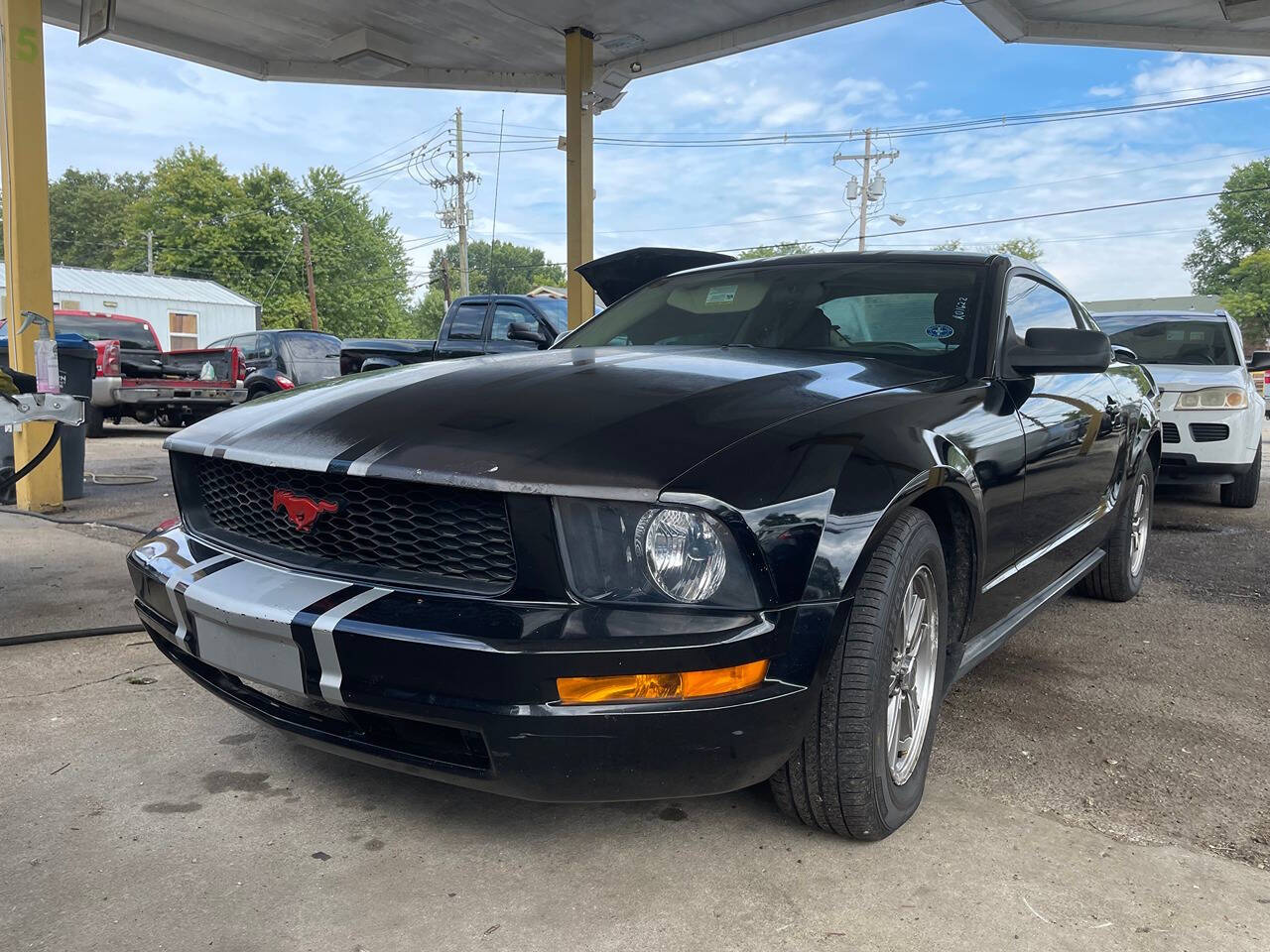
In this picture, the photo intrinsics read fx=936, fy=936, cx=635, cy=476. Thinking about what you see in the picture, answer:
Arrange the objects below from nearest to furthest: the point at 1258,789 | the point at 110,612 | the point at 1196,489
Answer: the point at 1258,789
the point at 110,612
the point at 1196,489

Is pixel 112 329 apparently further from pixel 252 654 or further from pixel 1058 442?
pixel 1058 442

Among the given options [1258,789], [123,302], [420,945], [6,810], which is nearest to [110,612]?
[6,810]

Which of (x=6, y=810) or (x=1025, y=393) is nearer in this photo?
(x=6, y=810)

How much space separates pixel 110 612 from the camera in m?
3.90

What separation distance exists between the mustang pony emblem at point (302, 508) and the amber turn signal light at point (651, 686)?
2.25ft

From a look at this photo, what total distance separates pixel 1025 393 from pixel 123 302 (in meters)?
34.3

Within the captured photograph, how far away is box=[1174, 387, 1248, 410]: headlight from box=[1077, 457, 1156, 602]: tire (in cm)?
250

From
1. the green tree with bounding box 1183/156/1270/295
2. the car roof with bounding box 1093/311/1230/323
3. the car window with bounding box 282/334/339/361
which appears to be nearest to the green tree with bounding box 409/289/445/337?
the green tree with bounding box 1183/156/1270/295

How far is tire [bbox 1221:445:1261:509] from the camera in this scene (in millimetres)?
6957

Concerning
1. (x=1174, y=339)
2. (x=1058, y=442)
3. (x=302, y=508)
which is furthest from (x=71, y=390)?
(x=1174, y=339)

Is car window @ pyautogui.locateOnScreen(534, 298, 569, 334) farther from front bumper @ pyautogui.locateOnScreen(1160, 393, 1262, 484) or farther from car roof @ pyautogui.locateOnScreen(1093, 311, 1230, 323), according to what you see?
front bumper @ pyautogui.locateOnScreen(1160, 393, 1262, 484)

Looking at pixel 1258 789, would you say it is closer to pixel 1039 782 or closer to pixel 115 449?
pixel 1039 782

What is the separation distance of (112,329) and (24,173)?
24.4 feet

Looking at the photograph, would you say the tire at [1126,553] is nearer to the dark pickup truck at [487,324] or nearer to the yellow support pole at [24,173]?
the dark pickup truck at [487,324]
